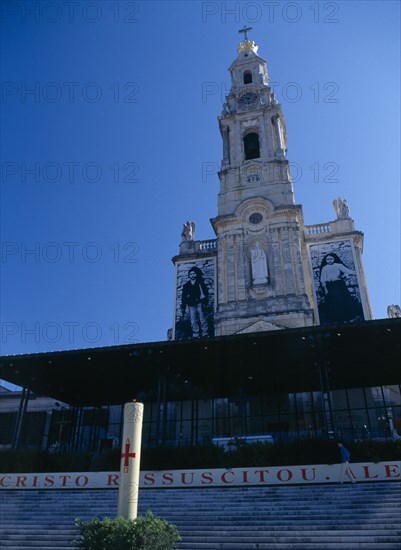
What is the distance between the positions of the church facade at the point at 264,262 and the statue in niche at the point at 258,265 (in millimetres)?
72

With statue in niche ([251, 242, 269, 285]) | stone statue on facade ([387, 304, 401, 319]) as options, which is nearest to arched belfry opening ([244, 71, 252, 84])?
statue in niche ([251, 242, 269, 285])

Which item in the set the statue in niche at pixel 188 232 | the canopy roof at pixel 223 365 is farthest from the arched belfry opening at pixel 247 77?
the canopy roof at pixel 223 365

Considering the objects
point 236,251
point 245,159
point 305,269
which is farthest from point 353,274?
point 245,159

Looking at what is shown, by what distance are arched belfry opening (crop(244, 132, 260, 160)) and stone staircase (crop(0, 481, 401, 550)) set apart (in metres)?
30.9

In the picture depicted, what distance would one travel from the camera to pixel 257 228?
36.3 metres

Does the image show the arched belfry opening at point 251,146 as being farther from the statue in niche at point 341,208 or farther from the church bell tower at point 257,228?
the statue in niche at point 341,208

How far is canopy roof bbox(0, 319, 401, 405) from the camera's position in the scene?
834 inches

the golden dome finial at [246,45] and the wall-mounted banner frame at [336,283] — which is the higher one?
the golden dome finial at [246,45]

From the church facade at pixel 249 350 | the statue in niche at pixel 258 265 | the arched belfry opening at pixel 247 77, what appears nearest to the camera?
the church facade at pixel 249 350

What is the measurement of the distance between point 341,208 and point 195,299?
13.4m

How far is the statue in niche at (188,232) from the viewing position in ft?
131

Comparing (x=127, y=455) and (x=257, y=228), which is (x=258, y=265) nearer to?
(x=257, y=228)

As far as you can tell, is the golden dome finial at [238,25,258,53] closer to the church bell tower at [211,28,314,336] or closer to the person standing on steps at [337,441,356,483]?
the church bell tower at [211,28,314,336]

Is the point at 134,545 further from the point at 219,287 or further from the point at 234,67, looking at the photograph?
the point at 234,67
